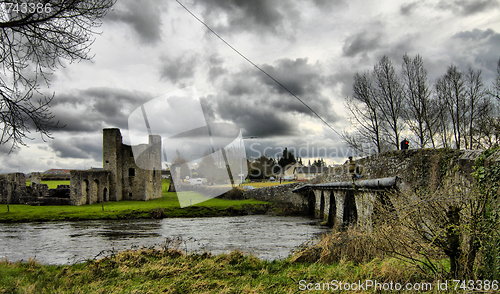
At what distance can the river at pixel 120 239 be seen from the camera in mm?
12836

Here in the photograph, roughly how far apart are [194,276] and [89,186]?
31214 millimetres

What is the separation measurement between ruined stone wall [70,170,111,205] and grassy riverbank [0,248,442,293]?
25587 mm

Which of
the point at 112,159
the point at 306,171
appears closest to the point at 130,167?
the point at 112,159

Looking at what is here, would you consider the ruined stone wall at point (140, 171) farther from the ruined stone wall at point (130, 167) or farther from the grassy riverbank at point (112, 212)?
the grassy riverbank at point (112, 212)

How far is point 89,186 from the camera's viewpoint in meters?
33.5


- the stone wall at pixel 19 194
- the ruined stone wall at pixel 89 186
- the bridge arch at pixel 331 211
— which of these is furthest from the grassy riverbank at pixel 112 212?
the bridge arch at pixel 331 211

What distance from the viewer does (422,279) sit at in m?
5.18

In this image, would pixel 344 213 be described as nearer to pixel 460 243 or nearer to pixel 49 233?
pixel 460 243

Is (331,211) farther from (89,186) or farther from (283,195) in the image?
(89,186)

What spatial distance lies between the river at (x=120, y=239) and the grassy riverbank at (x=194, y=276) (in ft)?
7.68

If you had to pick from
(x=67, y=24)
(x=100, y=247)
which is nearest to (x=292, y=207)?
(x=100, y=247)

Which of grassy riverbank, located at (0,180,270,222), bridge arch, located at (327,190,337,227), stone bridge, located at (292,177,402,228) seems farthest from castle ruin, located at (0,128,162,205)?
bridge arch, located at (327,190,337,227)

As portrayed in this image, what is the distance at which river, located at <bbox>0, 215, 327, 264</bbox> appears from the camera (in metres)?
12.8

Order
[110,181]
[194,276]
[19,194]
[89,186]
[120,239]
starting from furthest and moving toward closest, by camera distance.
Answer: [110,181] < [89,186] < [19,194] < [120,239] < [194,276]
